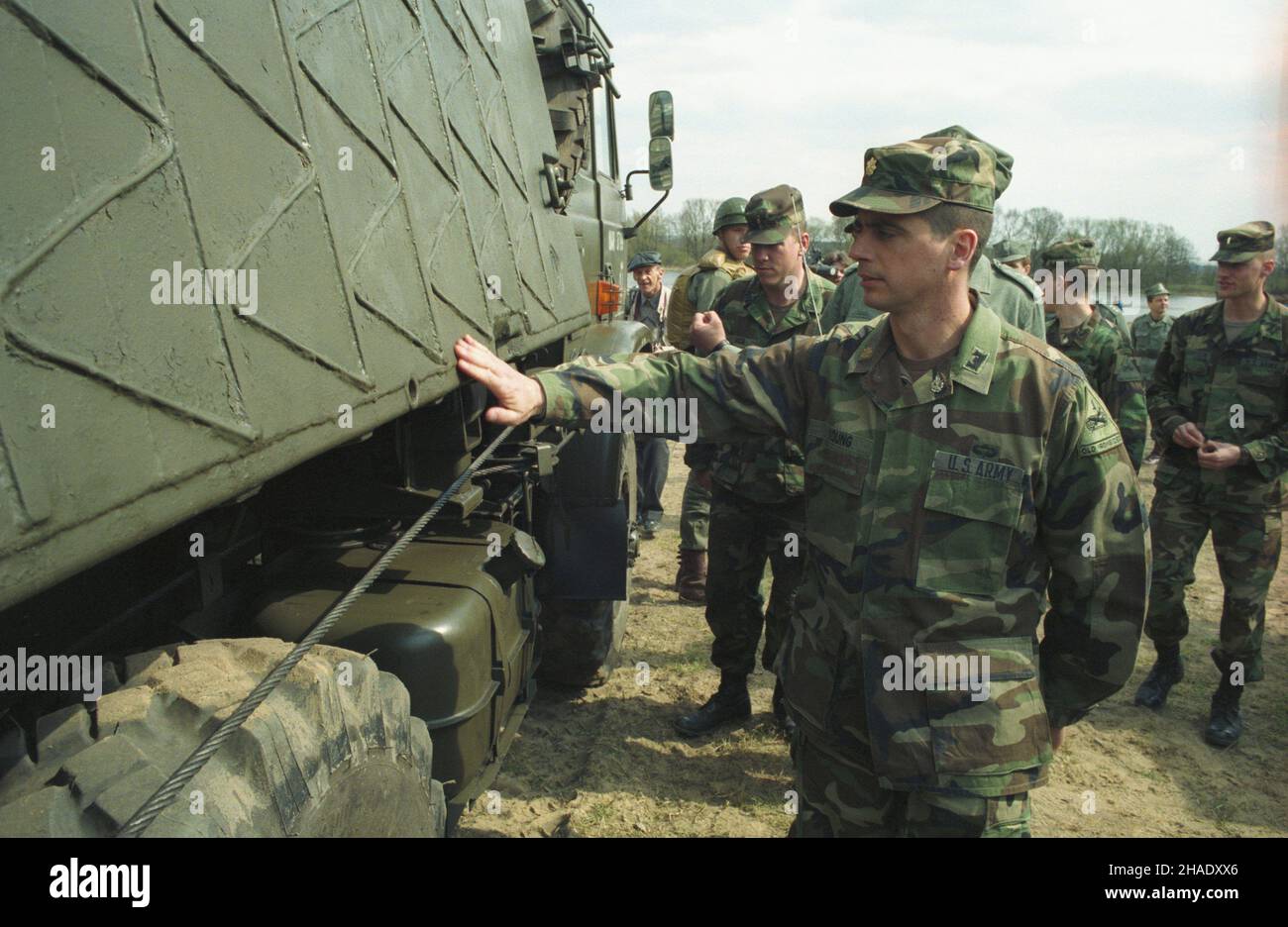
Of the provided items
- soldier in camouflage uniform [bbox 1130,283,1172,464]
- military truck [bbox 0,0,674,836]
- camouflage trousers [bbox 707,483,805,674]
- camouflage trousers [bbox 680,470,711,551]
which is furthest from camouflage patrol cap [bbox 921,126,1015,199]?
soldier in camouflage uniform [bbox 1130,283,1172,464]

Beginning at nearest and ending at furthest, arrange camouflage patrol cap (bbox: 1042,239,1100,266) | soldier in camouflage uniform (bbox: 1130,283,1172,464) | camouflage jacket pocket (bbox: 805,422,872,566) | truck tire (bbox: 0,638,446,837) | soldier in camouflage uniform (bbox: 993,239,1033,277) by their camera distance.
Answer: truck tire (bbox: 0,638,446,837), camouflage jacket pocket (bbox: 805,422,872,566), camouflage patrol cap (bbox: 1042,239,1100,266), soldier in camouflage uniform (bbox: 993,239,1033,277), soldier in camouflage uniform (bbox: 1130,283,1172,464)

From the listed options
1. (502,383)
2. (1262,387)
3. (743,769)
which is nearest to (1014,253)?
(1262,387)

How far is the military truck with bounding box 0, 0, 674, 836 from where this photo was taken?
101 cm

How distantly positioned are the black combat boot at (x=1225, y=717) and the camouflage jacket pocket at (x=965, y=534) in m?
2.98

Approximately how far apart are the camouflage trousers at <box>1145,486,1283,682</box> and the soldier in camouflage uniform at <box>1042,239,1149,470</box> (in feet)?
→ 2.57

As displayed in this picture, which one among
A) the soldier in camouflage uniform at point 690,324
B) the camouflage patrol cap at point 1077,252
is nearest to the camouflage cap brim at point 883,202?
the soldier in camouflage uniform at point 690,324

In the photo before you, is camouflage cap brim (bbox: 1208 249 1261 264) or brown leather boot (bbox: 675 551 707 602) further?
brown leather boot (bbox: 675 551 707 602)

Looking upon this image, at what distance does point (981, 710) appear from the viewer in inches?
74.9

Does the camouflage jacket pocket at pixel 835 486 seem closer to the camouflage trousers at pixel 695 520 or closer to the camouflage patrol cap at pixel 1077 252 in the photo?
the camouflage trousers at pixel 695 520

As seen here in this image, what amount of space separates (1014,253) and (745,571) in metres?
3.21

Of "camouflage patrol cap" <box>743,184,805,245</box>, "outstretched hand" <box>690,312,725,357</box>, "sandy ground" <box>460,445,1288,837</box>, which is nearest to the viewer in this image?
"outstretched hand" <box>690,312,725,357</box>

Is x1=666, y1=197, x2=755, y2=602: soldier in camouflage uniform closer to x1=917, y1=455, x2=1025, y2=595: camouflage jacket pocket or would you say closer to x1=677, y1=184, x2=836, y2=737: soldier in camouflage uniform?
x1=677, y1=184, x2=836, y2=737: soldier in camouflage uniform

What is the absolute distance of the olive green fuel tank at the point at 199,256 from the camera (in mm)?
963

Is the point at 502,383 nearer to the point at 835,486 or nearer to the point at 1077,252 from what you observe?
the point at 835,486
